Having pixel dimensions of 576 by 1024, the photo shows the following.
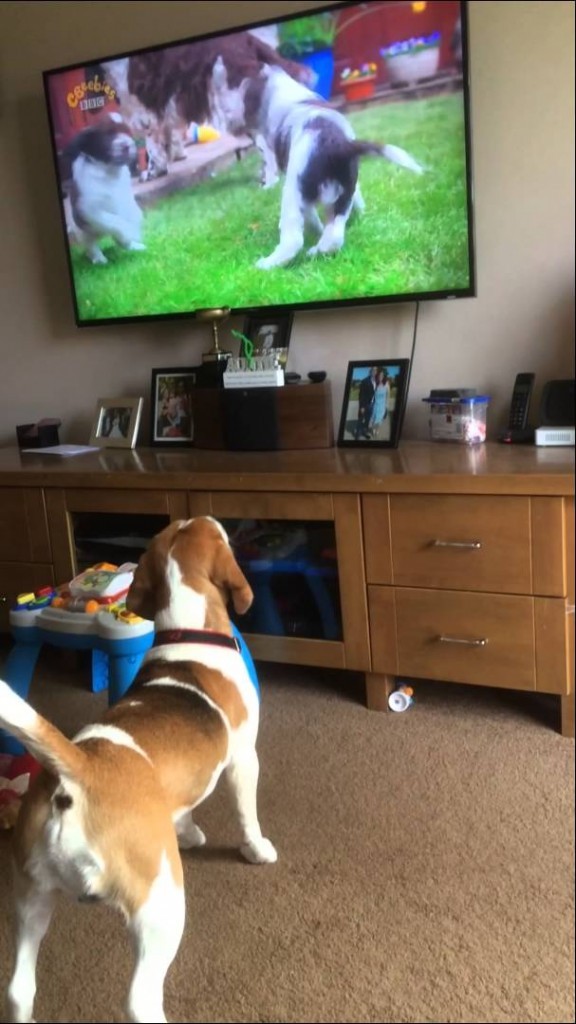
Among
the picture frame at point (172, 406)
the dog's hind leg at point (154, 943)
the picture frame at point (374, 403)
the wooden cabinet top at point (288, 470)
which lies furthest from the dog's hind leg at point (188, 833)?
the picture frame at point (172, 406)

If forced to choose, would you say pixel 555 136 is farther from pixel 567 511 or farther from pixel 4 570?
pixel 4 570

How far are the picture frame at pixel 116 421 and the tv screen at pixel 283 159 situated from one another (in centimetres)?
30

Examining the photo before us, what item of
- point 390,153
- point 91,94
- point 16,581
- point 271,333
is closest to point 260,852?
point 16,581

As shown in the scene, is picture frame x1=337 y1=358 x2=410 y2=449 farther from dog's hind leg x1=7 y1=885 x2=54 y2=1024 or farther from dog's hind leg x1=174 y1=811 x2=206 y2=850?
dog's hind leg x1=7 y1=885 x2=54 y2=1024

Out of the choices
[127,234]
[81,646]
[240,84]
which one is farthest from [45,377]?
[240,84]

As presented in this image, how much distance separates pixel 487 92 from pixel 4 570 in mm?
778

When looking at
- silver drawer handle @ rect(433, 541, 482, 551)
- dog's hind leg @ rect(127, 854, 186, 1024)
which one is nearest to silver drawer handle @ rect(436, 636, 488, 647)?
silver drawer handle @ rect(433, 541, 482, 551)

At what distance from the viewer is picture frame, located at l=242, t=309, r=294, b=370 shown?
1.39 metres

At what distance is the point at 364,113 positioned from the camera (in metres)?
0.54

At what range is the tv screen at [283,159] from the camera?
51 centimetres

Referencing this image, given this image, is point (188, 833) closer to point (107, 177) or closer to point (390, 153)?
point (390, 153)

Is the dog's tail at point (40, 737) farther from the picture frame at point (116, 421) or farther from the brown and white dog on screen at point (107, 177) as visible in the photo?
the picture frame at point (116, 421)

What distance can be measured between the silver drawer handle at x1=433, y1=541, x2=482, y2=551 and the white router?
41 cm

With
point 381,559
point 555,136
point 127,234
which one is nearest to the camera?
point 555,136
